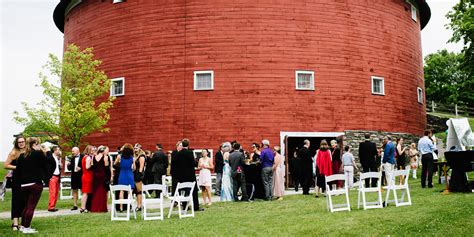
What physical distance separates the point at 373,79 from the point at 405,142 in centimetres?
357

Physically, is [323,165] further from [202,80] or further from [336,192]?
[202,80]

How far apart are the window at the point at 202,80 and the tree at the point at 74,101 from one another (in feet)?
13.1

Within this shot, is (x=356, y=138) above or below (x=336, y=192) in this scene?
above

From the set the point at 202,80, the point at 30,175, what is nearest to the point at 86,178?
the point at 30,175

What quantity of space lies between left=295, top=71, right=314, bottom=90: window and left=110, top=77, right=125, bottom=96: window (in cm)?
805

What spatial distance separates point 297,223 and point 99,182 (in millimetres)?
5895

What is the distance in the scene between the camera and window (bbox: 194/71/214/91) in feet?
71.5

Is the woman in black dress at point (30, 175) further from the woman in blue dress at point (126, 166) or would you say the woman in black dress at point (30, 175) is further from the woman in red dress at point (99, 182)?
the woman in red dress at point (99, 182)

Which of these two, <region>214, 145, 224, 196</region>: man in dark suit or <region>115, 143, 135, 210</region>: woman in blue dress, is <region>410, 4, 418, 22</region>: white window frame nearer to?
<region>214, 145, 224, 196</region>: man in dark suit

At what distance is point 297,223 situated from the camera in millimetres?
9031

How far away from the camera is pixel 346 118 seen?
2219cm

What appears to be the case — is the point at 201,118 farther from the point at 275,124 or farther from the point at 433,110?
the point at 433,110

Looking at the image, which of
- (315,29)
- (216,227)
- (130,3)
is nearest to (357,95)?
(315,29)

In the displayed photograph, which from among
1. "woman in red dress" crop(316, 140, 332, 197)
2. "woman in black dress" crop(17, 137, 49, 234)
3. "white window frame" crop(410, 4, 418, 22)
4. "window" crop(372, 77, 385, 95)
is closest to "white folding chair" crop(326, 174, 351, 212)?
"woman in red dress" crop(316, 140, 332, 197)
